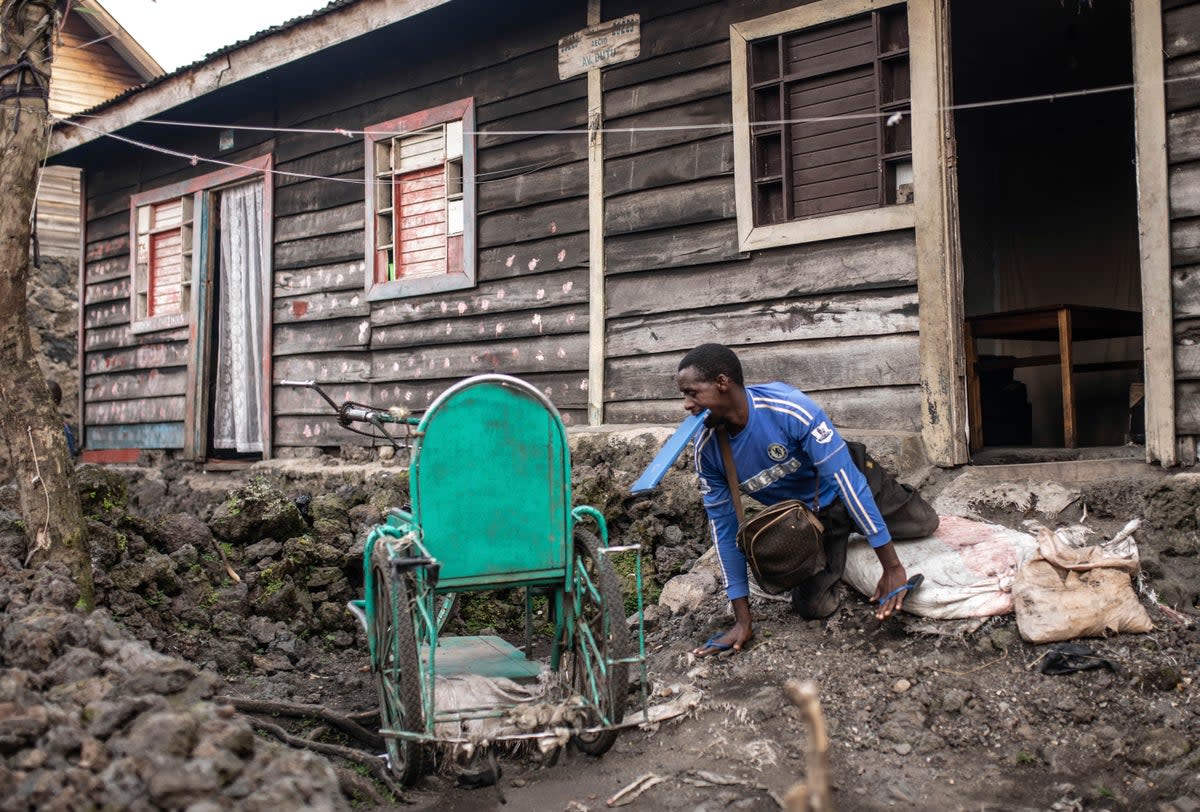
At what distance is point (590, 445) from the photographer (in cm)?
666

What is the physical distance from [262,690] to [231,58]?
647cm

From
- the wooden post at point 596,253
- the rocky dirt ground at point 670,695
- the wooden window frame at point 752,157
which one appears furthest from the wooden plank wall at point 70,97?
the wooden window frame at point 752,157

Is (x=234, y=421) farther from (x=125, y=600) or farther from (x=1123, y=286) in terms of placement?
(x=1123, y=286)

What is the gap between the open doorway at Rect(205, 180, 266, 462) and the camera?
10.1m

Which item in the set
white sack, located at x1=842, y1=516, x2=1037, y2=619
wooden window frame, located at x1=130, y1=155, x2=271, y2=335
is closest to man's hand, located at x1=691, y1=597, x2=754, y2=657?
white sack, located at x1=842, y1=516, x2=1037, y2=619

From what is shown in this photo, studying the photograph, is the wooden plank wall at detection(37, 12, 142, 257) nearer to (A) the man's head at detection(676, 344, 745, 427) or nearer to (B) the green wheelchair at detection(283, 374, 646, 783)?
(B) the green wheelchair at detection(283, 374, 646, 783)

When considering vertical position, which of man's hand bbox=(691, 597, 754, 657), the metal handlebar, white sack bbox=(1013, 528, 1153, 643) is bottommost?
man's hand bbox=(691, 597, 754, 657)

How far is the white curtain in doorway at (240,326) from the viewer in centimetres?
1012

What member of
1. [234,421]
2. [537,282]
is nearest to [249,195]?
[234,421]

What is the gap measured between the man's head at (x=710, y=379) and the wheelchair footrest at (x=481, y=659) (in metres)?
1.26

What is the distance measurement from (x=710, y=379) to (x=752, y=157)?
2.67 m

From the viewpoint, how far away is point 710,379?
4234 millimetres

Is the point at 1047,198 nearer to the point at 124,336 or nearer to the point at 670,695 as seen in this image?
the point at 670,695

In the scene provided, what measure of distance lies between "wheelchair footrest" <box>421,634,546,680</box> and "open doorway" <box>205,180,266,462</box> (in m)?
5.71
